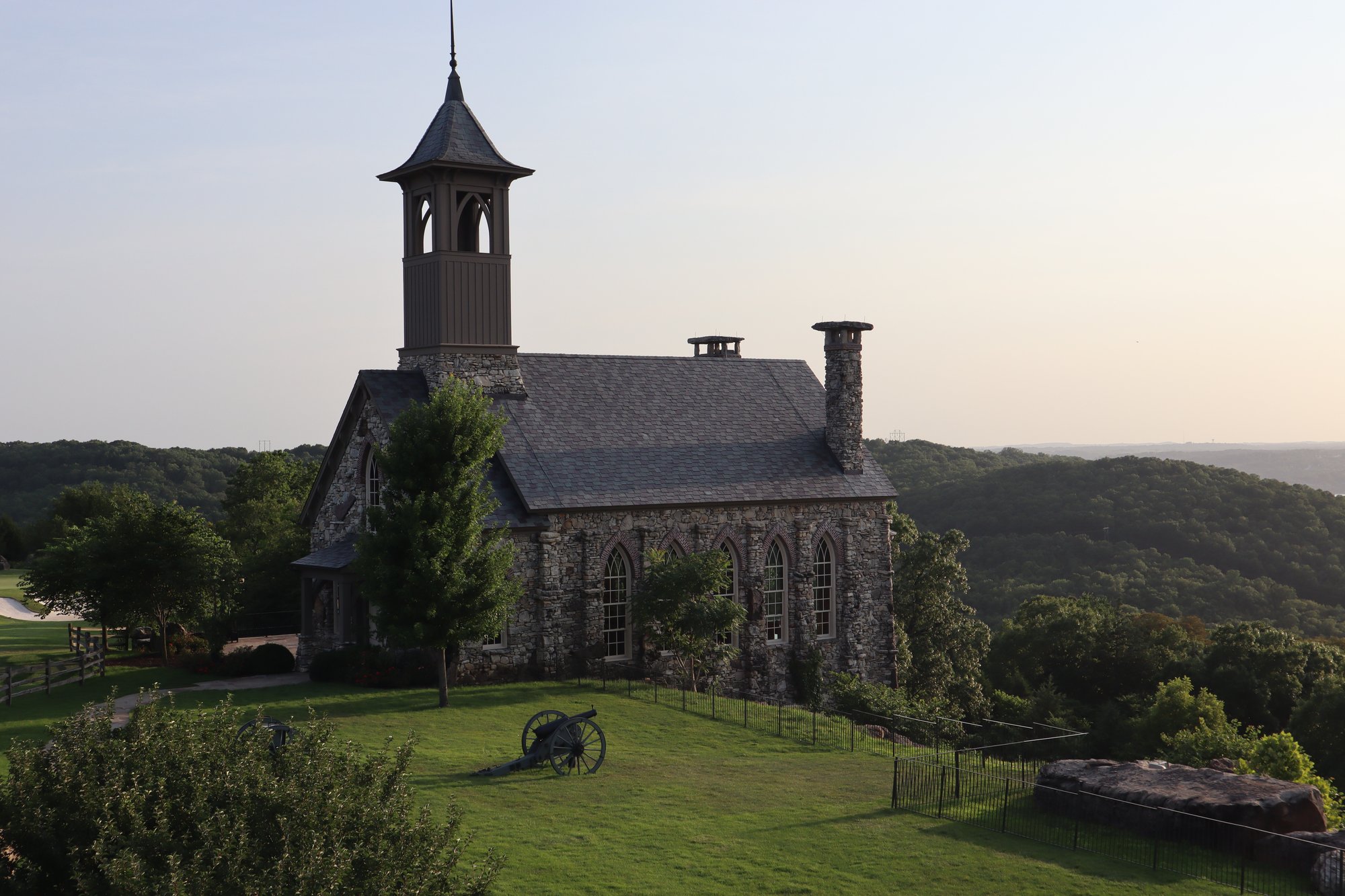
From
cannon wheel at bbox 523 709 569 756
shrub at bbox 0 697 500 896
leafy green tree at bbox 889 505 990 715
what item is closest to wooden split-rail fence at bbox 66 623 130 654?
cannon wheel at bbox 523 709 569 756

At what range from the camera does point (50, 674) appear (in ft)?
107

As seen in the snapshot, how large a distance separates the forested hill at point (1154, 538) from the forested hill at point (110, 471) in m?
61.2

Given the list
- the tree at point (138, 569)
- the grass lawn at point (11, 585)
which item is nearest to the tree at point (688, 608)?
the tree at point (138, 569)

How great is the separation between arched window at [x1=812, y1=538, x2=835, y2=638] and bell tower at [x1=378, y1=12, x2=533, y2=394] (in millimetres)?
11989

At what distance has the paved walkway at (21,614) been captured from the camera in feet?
178

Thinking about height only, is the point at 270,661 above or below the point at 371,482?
below

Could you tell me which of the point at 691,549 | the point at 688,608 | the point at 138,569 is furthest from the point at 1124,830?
the point at 138,569

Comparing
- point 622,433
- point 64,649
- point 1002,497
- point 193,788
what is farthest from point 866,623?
point 1002,497

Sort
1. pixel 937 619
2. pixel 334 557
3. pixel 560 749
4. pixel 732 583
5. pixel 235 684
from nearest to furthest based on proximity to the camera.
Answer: pixel 560 749
pixel 235 684
pixel 334 557
pixel 732 583
pixel 937 619

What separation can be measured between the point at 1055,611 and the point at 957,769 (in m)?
40.6

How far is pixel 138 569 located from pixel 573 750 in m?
18.6

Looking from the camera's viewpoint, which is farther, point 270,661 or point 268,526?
point 268,526

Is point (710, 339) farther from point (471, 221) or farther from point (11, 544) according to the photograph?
point (11, 544)

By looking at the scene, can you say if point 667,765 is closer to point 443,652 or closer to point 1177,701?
point 443,652
